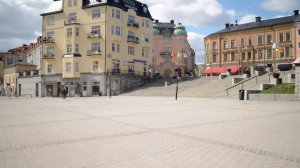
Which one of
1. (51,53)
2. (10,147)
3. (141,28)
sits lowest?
(10,147)

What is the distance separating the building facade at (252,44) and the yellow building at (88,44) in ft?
85.8

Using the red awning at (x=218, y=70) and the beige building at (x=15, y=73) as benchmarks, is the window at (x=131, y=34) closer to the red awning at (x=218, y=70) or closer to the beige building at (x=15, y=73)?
the beige building at (x=15, y=73)

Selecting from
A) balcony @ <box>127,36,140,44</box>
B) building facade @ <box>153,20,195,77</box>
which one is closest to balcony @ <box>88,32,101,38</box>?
balcony @ <box>127,36,140,44</box>

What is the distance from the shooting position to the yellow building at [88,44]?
1946 inches

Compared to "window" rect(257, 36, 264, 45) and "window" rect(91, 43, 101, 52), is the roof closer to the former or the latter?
"window" rect(257, 36, 264, 45)

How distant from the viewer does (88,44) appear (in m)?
50.8

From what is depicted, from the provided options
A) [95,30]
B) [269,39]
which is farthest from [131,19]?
[269,39]

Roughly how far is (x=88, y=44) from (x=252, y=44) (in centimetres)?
3846

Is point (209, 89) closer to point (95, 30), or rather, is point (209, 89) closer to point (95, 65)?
point (95, 65)

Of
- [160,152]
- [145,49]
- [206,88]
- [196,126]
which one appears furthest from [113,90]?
[160,152]

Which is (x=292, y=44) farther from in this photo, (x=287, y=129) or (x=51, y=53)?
(x=287, y=129)

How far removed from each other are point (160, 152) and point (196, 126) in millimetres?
4400

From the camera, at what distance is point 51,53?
53.6 m

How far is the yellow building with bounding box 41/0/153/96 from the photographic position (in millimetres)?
49438
